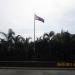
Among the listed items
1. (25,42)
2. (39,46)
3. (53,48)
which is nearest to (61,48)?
(53,48)

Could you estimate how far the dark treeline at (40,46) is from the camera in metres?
34.0

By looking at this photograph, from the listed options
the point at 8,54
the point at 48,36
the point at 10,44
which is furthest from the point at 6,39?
the point at 48,36

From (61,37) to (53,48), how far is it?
156 inches

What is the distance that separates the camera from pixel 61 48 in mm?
35156

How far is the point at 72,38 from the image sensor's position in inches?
1463

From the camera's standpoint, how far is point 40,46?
36.9m

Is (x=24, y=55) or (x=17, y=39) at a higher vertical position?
(x=17, y=39)

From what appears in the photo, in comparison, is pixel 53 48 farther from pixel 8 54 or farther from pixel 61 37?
pixel 8 54

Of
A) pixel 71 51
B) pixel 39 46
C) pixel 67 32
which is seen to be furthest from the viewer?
pixel 67 32

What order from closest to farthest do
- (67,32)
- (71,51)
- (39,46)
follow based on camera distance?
1. (71,51)
2. (39,46)
3. (67,32)

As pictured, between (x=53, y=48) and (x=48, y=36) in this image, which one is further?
(x=48, y=36)

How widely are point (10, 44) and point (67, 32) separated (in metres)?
8.97

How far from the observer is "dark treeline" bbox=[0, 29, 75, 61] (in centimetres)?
3403

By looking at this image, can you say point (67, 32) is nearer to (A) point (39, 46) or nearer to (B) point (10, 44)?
(A) point (39, 46)
